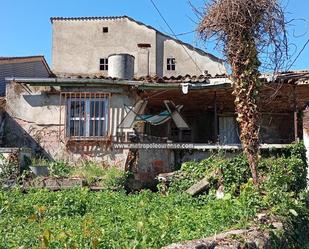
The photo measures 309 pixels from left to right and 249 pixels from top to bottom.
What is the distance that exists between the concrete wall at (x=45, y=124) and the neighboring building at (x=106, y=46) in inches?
569

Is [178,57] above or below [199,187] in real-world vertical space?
above

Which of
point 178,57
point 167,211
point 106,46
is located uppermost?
point 106,46

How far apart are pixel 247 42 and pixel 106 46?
22.2 meters

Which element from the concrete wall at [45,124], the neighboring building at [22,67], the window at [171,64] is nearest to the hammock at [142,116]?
the concrete wall at [45,124]

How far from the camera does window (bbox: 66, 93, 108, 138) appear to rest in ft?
52.1

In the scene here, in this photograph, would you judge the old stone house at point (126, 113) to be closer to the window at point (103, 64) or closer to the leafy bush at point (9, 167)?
the leafy bush at point (9, 167)

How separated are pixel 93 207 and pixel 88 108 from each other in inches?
252

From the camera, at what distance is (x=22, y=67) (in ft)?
74.2

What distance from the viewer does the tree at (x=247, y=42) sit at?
30.9 feet

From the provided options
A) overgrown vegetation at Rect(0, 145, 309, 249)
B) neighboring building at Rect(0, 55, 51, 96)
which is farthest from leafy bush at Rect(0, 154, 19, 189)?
neighboring building at Rect(0, 55, 51, 96)

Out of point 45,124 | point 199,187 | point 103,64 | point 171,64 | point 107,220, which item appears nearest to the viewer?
point 107,220

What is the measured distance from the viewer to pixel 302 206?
945 cm

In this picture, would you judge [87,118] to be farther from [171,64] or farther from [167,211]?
[171,64]

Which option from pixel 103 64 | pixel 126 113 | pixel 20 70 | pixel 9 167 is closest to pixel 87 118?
pixel 126 113
